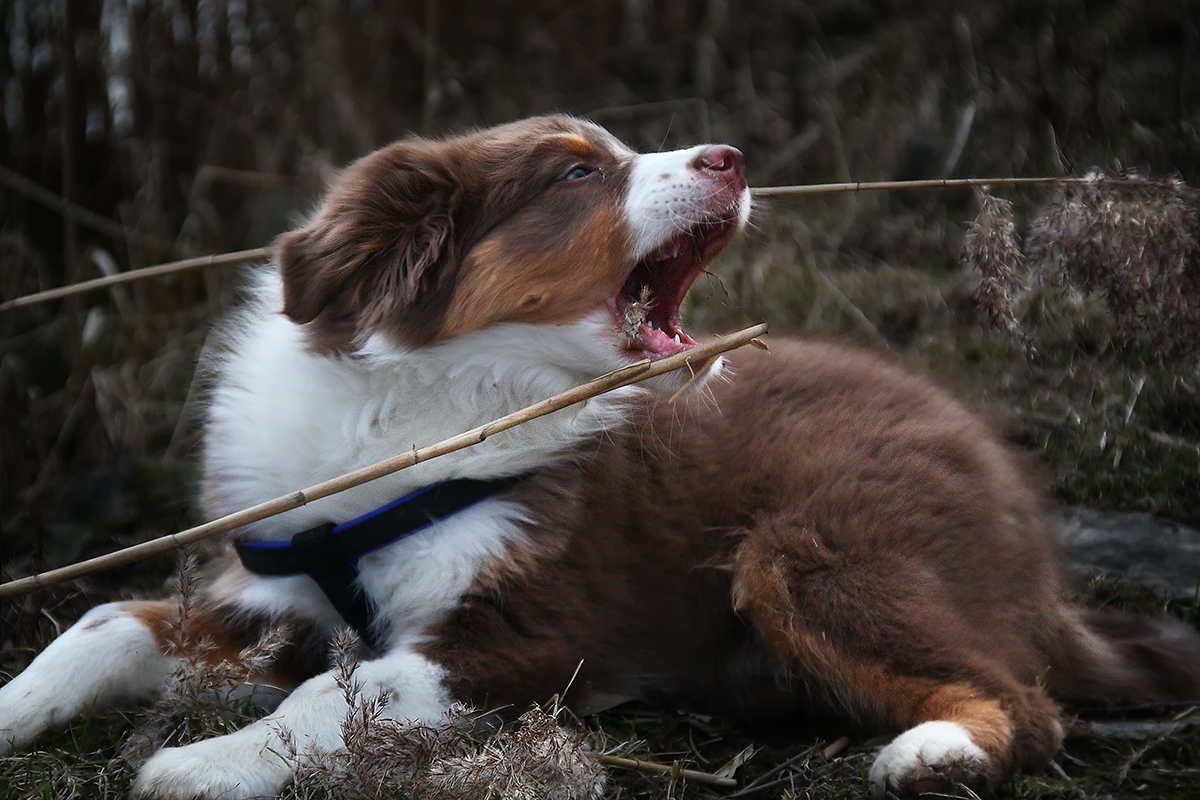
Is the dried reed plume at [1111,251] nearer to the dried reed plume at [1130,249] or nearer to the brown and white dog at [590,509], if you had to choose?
→ the dried reed plume at [1130,249]

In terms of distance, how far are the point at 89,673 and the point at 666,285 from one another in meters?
1.65

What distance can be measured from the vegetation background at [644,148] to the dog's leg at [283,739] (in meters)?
0.27

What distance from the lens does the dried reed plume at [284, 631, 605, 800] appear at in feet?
6.75

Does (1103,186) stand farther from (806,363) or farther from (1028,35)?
(1028,35)

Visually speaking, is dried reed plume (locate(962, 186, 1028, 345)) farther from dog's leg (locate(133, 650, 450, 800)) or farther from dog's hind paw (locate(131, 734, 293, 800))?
dog's hind paw (locate(131, 734, 293, 800))

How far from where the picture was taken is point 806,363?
3045 millimetres

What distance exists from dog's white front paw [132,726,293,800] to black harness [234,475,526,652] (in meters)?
0.40

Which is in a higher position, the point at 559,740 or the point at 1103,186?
the point at 1103,186

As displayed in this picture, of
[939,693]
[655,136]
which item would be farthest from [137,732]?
[655,136]

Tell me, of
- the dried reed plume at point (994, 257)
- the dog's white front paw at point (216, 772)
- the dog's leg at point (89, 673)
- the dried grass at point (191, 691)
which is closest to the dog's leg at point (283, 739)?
the dog's white front paw at point (216, 772)

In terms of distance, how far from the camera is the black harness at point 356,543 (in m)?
2.52

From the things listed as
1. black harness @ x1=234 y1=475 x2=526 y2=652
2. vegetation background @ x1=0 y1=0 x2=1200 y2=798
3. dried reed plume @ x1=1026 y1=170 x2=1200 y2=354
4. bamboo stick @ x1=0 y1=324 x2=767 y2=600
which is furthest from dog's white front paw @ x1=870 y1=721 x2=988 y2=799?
dried reed plume @ x1=1026 y1=170 x2=1200 y2=354

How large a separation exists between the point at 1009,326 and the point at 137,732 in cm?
223

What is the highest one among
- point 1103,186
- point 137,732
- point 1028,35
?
point 1028,35
